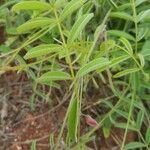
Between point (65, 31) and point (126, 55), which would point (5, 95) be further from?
point (126, 55)

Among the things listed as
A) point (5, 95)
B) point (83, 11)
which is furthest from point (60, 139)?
point (83, 11)

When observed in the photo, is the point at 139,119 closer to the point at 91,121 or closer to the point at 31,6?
the point at 91,121

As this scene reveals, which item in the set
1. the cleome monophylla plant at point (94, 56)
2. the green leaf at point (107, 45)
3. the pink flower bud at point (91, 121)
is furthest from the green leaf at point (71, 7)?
the pink flower bud at point (91, 121)

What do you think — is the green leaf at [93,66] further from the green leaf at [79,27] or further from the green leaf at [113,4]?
the green leaf at [113,4]

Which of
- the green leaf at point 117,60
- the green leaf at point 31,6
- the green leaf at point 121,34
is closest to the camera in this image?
the green leaf at point 31,6

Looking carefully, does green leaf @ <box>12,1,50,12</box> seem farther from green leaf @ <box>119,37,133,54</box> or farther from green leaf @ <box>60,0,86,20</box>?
green leaf @ <box>119,37,133,54</box>

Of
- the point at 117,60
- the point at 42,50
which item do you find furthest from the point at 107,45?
the point at 42,50

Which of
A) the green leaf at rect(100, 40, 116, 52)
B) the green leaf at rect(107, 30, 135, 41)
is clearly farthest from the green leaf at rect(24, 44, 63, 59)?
the green leaf at rect(107, 30, 135, 41)

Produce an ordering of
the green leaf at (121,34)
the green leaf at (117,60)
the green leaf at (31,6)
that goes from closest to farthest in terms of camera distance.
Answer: the green leaf at (31,6), the green leaf at (117,60), the green leaf at (121,34)

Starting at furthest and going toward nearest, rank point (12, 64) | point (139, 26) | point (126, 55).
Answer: point (12, 64) < point (139, 26) < point (126, 55)
